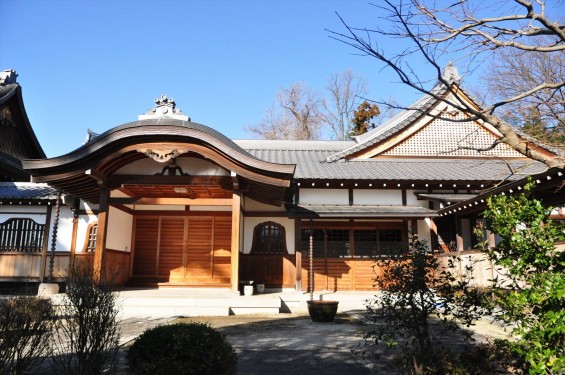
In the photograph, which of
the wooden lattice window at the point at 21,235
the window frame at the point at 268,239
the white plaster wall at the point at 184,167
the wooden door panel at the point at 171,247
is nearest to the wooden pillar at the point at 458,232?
the window frame at the point at 268,239

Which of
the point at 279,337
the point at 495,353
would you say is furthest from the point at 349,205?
the point at 495,353

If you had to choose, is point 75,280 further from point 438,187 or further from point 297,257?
point 438,187

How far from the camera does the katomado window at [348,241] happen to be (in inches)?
543

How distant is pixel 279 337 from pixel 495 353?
3.64m

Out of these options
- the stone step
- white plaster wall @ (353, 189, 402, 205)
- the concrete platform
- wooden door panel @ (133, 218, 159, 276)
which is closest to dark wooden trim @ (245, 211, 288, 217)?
white plaster wall @ (353, 189, 402, 205)

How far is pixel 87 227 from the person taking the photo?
13836 millimetres

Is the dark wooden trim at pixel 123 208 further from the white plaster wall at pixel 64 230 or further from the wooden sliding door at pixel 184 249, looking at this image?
the white plaster wall at pixel 64 230

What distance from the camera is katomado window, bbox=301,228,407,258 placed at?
1379 centimetres

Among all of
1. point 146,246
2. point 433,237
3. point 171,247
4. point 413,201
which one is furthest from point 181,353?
point 413,201

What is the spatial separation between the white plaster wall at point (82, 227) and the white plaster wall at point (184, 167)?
3.10 meters

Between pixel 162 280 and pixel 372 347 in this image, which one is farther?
pixel 162 280

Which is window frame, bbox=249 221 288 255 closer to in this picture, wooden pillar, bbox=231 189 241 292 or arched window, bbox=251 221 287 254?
arched window, bbox=251 221 287 254

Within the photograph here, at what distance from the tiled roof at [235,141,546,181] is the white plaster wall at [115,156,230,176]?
3117mm

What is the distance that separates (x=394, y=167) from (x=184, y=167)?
25.5 ft
